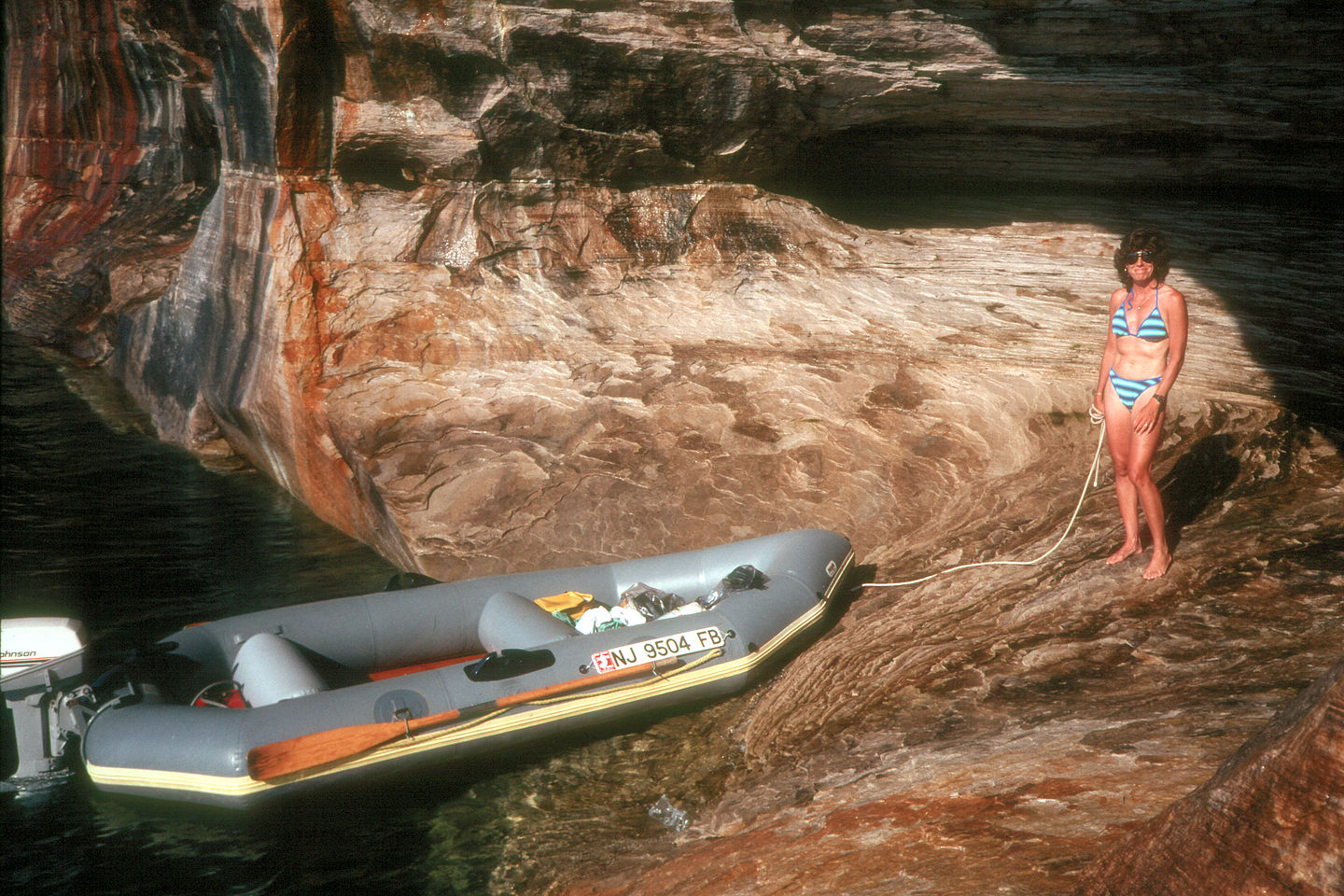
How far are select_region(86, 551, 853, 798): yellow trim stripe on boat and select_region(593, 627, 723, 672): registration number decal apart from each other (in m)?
0.10

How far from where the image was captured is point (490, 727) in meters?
4.73

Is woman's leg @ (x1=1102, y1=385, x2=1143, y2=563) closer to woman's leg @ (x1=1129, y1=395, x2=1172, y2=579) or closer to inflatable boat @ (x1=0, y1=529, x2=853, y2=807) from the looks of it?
woman's leg @ (x1=1129, y1=395, x2=1172, y2=579)

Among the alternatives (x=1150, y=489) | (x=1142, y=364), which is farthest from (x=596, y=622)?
(x=1142, y=364)

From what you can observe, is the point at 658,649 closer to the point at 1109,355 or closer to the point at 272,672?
the point at 272,672

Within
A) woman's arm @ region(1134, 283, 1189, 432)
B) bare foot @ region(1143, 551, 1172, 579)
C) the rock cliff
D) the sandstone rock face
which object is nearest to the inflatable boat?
→ the rock cliff

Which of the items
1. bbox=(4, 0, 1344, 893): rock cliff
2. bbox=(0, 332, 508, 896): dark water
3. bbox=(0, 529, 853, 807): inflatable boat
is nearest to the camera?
bbox=(0, 332, 508, 896): dark water

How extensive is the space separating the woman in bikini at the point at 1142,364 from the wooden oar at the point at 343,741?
297cm

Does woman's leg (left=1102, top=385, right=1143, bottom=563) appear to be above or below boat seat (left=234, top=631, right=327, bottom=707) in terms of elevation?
above

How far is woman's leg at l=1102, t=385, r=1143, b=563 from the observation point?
15.9 ft

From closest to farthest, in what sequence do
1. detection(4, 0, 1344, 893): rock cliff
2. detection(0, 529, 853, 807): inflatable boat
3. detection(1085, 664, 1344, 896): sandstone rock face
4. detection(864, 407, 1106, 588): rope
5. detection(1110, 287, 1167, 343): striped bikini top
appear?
detection(1085, 664, 1344, 896): sandstone rock face → detection(0, 529, 853, 807): inflatable boat → detection(1110, 287, 1167, 343): striped bikini top → detection(864, 407, 1106, 588): rope → detection(4, 0, 1344, 893): rock cliff

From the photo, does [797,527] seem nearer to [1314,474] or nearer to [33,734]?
[1314,474]

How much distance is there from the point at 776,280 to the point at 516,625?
385 centimetres

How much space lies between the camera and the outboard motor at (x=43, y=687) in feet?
15.1

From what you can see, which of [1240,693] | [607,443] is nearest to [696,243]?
[607,443]
